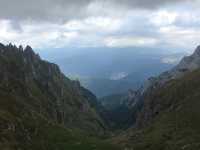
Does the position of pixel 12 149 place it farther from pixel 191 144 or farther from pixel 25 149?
pixel 191 144

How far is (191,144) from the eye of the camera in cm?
19025

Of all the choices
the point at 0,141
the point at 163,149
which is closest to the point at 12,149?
the point at 0,141

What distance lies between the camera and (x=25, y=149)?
19962cm

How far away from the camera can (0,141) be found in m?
197

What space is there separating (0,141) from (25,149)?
1089 centimetres

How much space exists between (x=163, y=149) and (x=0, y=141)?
223 ft

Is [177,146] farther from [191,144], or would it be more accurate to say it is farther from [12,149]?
[12,149]

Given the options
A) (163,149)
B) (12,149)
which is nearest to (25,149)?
(12,149)

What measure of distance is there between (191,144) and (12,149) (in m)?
71.2

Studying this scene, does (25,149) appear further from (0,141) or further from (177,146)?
(177,146)

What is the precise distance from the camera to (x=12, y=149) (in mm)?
189500

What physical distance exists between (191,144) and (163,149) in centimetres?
1415

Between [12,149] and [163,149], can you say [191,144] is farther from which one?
[12,149]

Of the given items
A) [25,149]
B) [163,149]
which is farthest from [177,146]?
[25,149]
